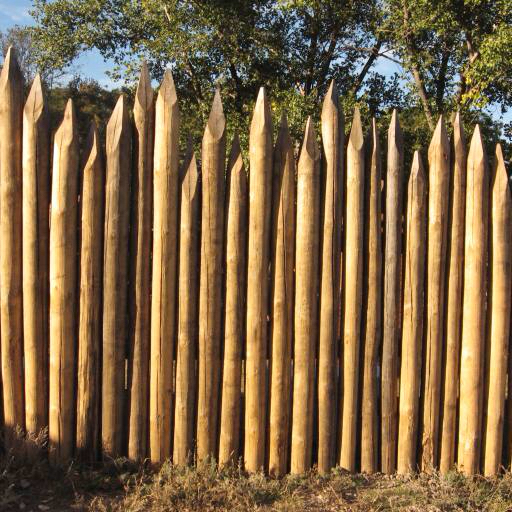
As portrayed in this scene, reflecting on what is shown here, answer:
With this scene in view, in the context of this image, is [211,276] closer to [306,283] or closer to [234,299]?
[234,299]

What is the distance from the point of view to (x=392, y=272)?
13.2ft

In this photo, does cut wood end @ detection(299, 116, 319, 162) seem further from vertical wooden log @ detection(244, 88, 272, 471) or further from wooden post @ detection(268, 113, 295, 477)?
vertical wooden log @ detection(244, 88, 272, 471)

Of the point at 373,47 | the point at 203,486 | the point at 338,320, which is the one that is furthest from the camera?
the point at 373,47

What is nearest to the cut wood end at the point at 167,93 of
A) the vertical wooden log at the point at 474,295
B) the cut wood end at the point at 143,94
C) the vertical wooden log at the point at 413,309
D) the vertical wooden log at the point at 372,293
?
the cut wood end at the point at 143,94

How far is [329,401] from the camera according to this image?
13.2 feet

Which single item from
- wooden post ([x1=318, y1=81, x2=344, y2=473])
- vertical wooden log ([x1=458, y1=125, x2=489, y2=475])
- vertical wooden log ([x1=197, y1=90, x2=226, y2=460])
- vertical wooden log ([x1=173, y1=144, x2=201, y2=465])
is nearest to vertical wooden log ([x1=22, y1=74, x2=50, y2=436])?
vertical wooden log ([x1=173, y1=144, x2=201, y2=465])

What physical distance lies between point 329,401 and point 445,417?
789mm

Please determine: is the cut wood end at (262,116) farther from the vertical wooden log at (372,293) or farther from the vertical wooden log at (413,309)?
the vertical wooden log at (413,309)

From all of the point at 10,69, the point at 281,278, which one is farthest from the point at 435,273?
the point at 10,69

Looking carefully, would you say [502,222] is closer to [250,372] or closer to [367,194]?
[367,194]

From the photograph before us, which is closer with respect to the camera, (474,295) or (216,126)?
(216,126)

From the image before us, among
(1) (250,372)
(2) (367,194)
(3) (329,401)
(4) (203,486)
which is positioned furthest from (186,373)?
(2) (367,194)

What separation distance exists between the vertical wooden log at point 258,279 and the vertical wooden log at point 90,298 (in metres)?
0.98

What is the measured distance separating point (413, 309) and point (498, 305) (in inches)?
22.0
